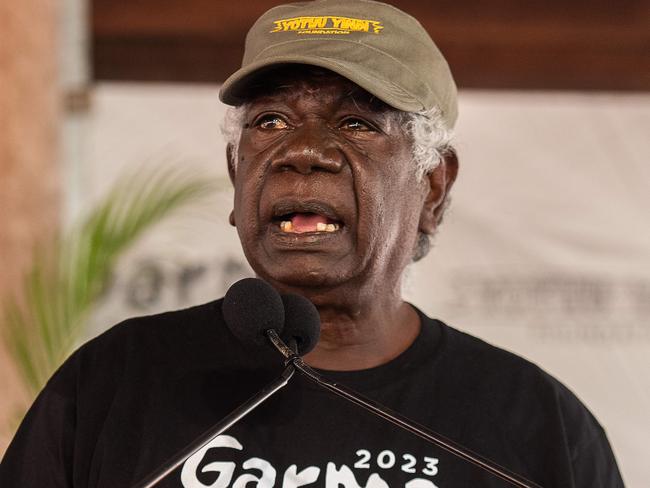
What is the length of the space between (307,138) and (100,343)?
0.42 m

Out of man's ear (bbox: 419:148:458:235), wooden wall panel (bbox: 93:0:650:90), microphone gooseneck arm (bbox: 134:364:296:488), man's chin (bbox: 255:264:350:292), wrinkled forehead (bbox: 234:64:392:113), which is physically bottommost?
microphone gooseneck arm (bbox: 134:364:296:488)

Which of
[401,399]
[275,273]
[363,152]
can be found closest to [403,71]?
[363,152]

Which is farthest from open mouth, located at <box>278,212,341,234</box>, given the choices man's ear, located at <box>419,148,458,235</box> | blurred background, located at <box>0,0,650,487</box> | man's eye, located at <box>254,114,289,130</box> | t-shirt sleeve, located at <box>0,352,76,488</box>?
blurred background, located at <box>0,0,650,487</box>

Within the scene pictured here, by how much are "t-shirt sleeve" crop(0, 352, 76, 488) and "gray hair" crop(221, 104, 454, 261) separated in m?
0.46

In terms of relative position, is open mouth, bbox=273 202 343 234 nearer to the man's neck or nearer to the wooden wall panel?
the man's neck

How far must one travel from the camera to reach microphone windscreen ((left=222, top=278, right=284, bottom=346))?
1.38m

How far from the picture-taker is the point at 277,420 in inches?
61.8

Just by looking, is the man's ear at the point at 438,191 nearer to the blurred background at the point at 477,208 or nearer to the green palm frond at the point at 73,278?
the green palm frond at the point at 73,278

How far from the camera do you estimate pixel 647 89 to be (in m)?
3.63

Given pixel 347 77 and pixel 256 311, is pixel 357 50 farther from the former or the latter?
pixel 256 311

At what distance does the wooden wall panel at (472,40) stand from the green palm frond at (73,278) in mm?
803

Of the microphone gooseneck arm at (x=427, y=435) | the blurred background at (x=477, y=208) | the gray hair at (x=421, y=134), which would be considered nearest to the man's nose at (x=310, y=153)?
the gray hair at (x=421, y=134)

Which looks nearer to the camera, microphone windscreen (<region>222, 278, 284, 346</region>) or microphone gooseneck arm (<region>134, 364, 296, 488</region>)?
microphone gooseneck arm (<region>134, 364, 296, 488</region>)

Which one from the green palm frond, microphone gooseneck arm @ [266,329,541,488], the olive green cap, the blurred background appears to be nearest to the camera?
microphone gooseneck arm @ [266,329,541,488]
